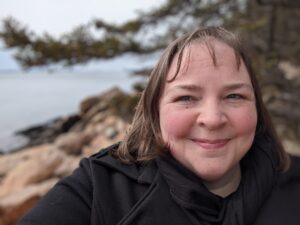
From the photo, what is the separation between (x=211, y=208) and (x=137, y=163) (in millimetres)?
400

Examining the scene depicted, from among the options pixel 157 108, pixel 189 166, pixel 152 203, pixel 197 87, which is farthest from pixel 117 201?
pixel 197 87

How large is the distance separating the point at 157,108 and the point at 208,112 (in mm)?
283

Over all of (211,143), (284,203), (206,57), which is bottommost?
(284,203)

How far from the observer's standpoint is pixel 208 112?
1.49 metres

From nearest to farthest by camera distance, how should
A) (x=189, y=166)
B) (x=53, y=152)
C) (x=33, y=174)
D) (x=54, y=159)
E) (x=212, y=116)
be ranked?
1. (x=212, y=116)
2. (x=189, y=166)
3. (x=33, y=174)
4. (x=54, y=159)
5. (x=53, y=152)

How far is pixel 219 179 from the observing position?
1634 millimetres

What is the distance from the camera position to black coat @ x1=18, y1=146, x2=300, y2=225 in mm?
1442

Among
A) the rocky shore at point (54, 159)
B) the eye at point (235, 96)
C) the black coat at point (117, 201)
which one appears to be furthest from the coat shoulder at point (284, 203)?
the rocky shore at point (54, 159)

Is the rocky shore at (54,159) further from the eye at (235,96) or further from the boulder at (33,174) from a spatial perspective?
the eye at (235,96)

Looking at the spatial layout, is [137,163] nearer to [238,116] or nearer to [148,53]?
[238,116]

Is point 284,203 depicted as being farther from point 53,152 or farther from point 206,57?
point 53,152

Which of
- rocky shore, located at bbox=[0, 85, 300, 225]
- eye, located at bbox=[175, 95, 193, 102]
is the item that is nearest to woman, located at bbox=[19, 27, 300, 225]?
eye, located at bbox=[175, 95, 193, 102]

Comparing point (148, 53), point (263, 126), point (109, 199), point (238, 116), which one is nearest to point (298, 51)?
point (148, 53)

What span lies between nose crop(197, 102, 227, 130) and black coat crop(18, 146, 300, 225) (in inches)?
12.6
